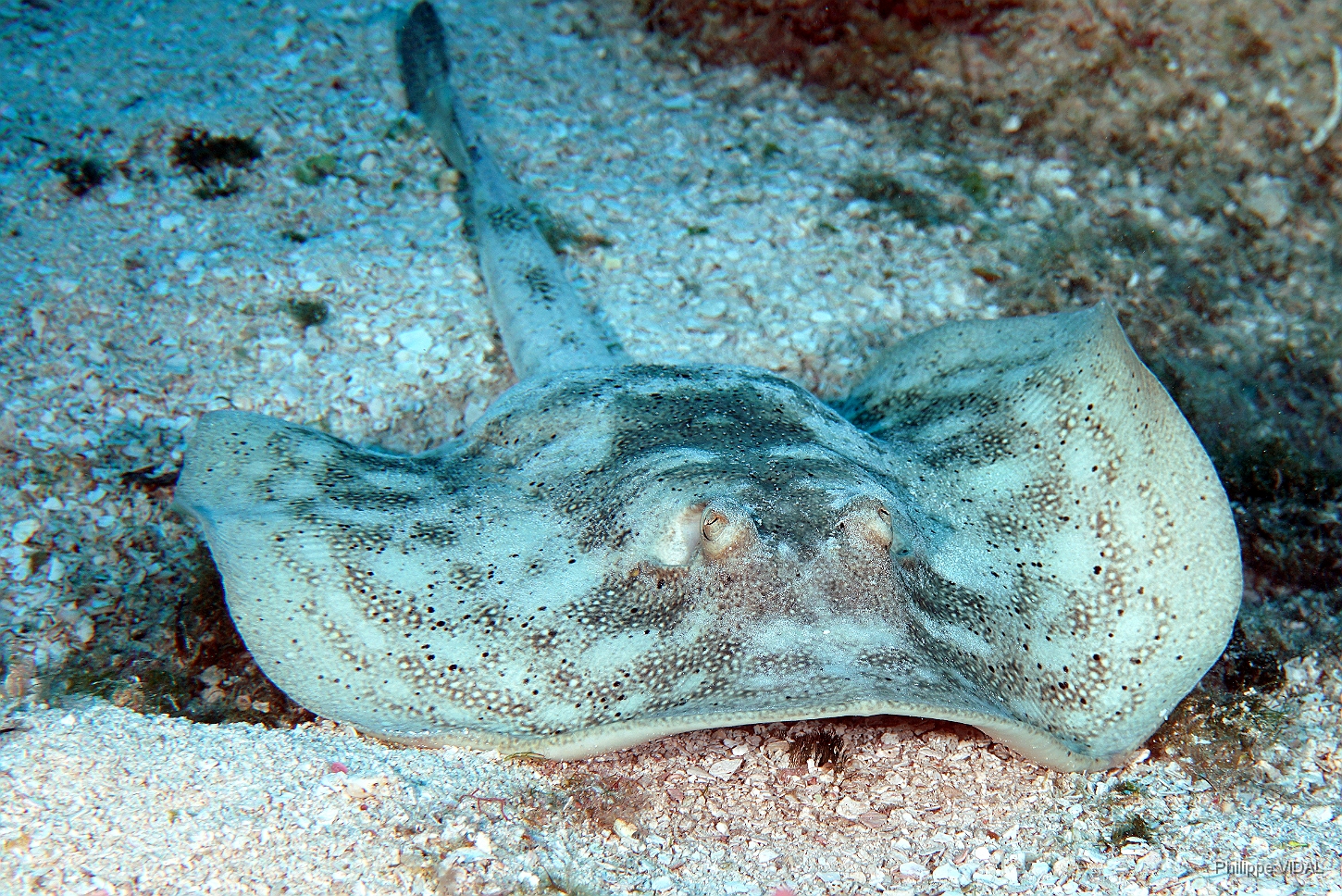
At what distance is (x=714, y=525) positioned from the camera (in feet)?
7.77

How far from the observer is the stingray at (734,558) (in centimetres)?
227

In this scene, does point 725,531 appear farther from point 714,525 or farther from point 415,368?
point 415,368

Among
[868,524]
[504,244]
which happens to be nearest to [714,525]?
[868,524]

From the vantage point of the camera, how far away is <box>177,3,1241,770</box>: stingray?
227 cm

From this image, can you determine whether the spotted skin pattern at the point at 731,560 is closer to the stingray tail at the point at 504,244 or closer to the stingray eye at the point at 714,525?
the stingray eye at the point at 714,525

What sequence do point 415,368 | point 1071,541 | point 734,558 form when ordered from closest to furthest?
point 734,558 < point 1071,541 < point 415,368

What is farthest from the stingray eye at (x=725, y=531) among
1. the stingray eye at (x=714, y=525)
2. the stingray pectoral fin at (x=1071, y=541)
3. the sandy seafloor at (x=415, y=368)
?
the sandy seafloor at (x=415, y=368)

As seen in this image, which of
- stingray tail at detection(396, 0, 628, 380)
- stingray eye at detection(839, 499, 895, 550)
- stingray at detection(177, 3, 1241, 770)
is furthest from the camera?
stingray tail at detection(396, 0, 628, 380)

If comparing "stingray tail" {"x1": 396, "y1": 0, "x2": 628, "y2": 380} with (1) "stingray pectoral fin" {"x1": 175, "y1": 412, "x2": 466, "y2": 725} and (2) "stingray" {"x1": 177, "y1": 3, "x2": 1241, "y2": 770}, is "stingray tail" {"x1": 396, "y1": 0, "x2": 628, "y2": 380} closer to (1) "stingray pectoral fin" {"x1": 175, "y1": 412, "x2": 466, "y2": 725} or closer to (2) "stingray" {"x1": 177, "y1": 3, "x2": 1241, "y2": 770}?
(2) "stingray" {"x1": 177, "y1": 3, "x2": 1241, "y2": 770}

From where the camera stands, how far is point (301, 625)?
254 cm

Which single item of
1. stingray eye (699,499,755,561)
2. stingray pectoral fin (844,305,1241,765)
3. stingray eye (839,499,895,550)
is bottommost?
stingray pectoral fin (844,305,1241,765)

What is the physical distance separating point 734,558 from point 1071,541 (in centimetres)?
125

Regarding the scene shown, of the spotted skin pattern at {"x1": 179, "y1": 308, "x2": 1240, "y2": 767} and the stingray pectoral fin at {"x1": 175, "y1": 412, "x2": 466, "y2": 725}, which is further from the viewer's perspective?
the stingray pectoral fin at {"x1": 175, "y1": 412, "x2": 466, "y2": 725}

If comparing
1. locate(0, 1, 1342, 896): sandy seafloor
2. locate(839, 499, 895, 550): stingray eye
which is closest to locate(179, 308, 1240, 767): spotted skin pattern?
locate(839, 499, 895, 550): stingray eye
